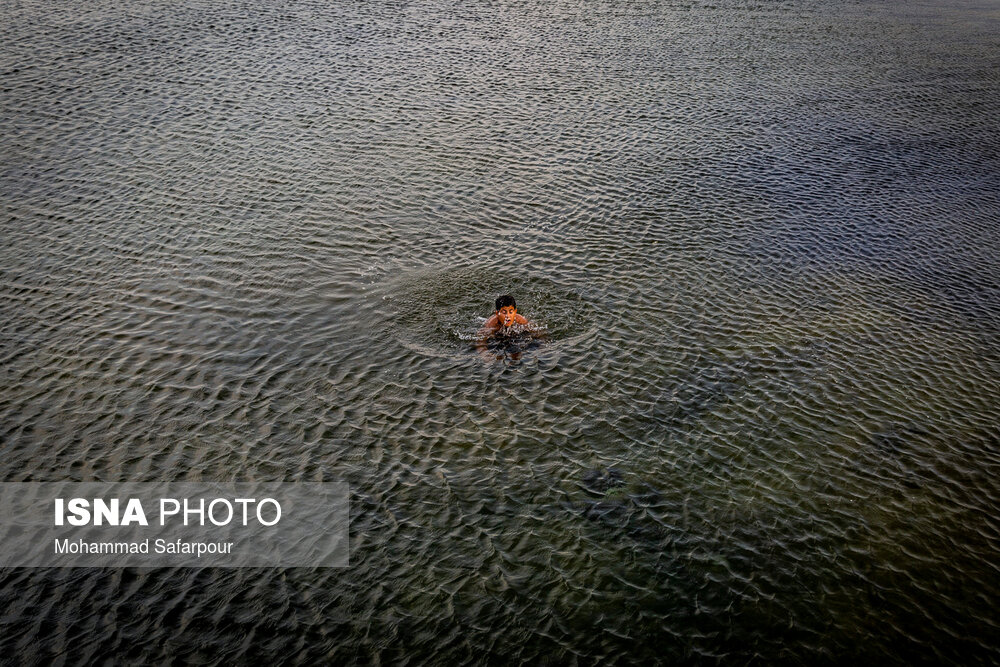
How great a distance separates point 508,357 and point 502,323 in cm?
85

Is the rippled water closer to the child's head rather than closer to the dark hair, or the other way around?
the child's head

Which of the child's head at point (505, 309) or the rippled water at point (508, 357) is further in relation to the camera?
the child's head at point (505, 309)

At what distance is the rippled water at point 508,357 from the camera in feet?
44.9

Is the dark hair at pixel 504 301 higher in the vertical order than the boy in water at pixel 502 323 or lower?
higher

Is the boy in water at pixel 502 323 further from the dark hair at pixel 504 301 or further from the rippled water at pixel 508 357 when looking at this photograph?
the rippled water at pixel 508 357

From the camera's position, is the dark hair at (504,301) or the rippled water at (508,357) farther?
the dark hair at (504,301)

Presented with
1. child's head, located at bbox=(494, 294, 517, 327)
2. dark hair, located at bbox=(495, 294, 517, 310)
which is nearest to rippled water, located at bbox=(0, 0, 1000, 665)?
child's head, located at bbox=(494, 294, 517, 327)

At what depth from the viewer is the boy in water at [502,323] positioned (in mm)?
19234

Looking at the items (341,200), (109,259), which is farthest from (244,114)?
(109,259)

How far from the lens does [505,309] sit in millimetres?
19250

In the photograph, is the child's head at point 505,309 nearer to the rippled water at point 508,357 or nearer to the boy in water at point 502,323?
the boy in water at point 502,323

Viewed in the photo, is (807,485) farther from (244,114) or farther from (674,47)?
(674,47)

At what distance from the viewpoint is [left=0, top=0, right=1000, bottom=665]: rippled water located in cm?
1368

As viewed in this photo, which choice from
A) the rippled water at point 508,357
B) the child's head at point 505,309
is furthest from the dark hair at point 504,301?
the rippled water at point 508,357
